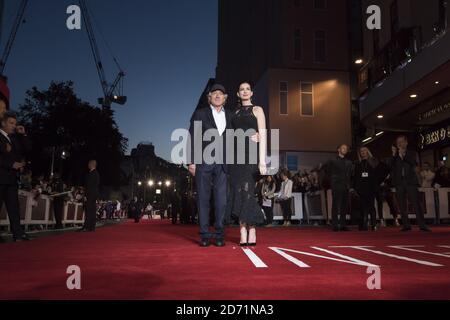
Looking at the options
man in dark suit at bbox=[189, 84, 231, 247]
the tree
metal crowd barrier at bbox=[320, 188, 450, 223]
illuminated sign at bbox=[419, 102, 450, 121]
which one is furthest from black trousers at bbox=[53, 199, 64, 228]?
the tree

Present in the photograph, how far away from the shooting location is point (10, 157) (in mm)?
6773

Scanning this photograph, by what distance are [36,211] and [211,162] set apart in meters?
8.80

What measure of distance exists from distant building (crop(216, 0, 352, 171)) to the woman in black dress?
20.1 m

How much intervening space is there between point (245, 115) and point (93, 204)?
7.08m

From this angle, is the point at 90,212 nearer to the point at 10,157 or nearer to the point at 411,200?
the point at 10,157

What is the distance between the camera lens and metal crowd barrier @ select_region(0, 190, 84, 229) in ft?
37.2

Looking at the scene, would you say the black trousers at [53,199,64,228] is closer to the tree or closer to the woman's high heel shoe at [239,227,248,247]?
the woman's high heel shoe at [239,227,248,247]

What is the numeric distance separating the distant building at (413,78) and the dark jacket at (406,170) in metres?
4.87

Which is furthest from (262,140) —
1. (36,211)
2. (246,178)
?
(36,211)

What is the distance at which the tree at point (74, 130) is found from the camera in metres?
44.7
